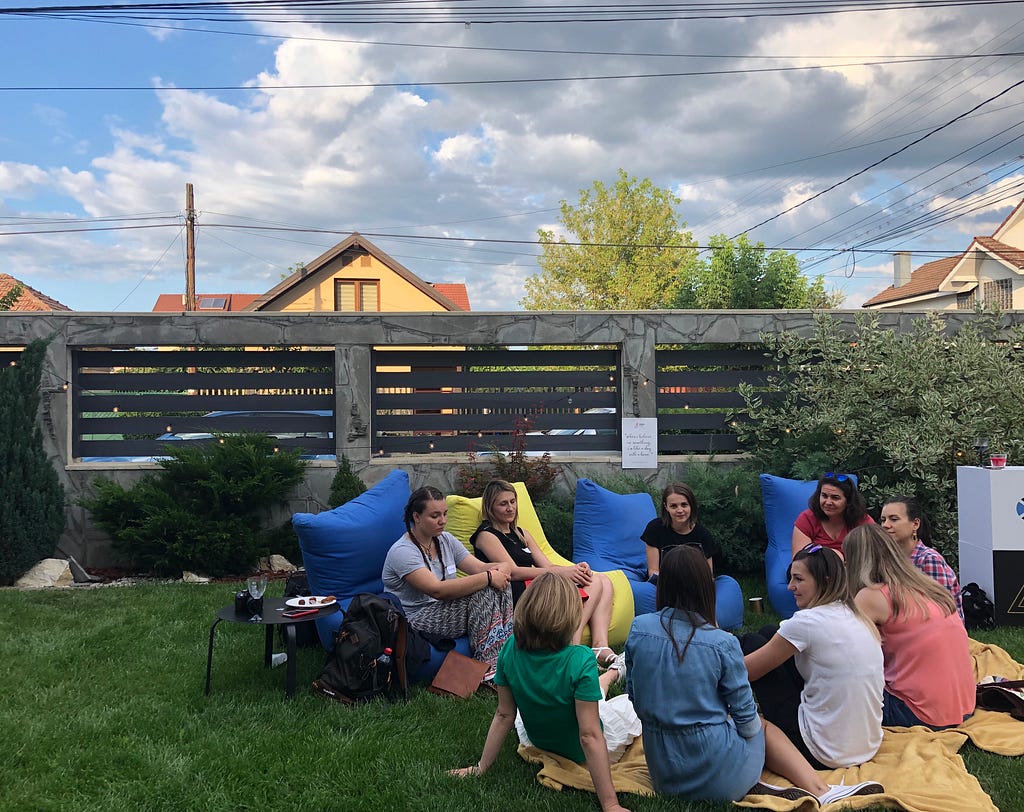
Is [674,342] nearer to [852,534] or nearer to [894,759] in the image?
[852,534]

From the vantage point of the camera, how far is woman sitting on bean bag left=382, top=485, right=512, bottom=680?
4891 millimetres

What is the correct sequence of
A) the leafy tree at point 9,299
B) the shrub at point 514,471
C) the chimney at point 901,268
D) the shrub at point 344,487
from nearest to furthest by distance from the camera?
the shrub at point 344,487
the shrub at point 514,471
the leafy tree at point 9,299
the chimney at point 901,268

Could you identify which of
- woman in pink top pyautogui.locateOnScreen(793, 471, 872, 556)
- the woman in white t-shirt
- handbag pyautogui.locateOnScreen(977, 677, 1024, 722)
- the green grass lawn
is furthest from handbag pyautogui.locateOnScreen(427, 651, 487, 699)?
handbag pyautogui.locateOnScreen(977, 677, 1024, 722)

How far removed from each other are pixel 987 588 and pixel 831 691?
338 centimetres

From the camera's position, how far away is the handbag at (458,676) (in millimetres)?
4629

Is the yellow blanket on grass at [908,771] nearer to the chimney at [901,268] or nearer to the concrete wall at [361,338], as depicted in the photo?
the concrete wall at [361,338]

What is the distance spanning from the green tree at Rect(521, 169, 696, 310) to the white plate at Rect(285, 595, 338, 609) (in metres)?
24.3

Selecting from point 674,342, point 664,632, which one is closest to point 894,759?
point 664,632

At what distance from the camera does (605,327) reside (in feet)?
28.9

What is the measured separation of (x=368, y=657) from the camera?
4.48 meters

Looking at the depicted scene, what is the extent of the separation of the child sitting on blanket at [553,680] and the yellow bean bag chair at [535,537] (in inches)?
67.1

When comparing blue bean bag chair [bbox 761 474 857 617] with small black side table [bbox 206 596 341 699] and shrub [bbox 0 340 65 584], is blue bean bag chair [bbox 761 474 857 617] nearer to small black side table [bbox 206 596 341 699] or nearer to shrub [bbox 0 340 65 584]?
small black side table [bbox 206 596 341 699]

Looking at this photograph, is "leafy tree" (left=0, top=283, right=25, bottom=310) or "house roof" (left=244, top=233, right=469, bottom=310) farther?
"house roof" (left=244, top=233, right=469, bottom=310)

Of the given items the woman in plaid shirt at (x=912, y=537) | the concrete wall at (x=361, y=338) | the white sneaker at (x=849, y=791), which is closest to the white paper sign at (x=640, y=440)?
the concrete wall at (x=361, y=338)
